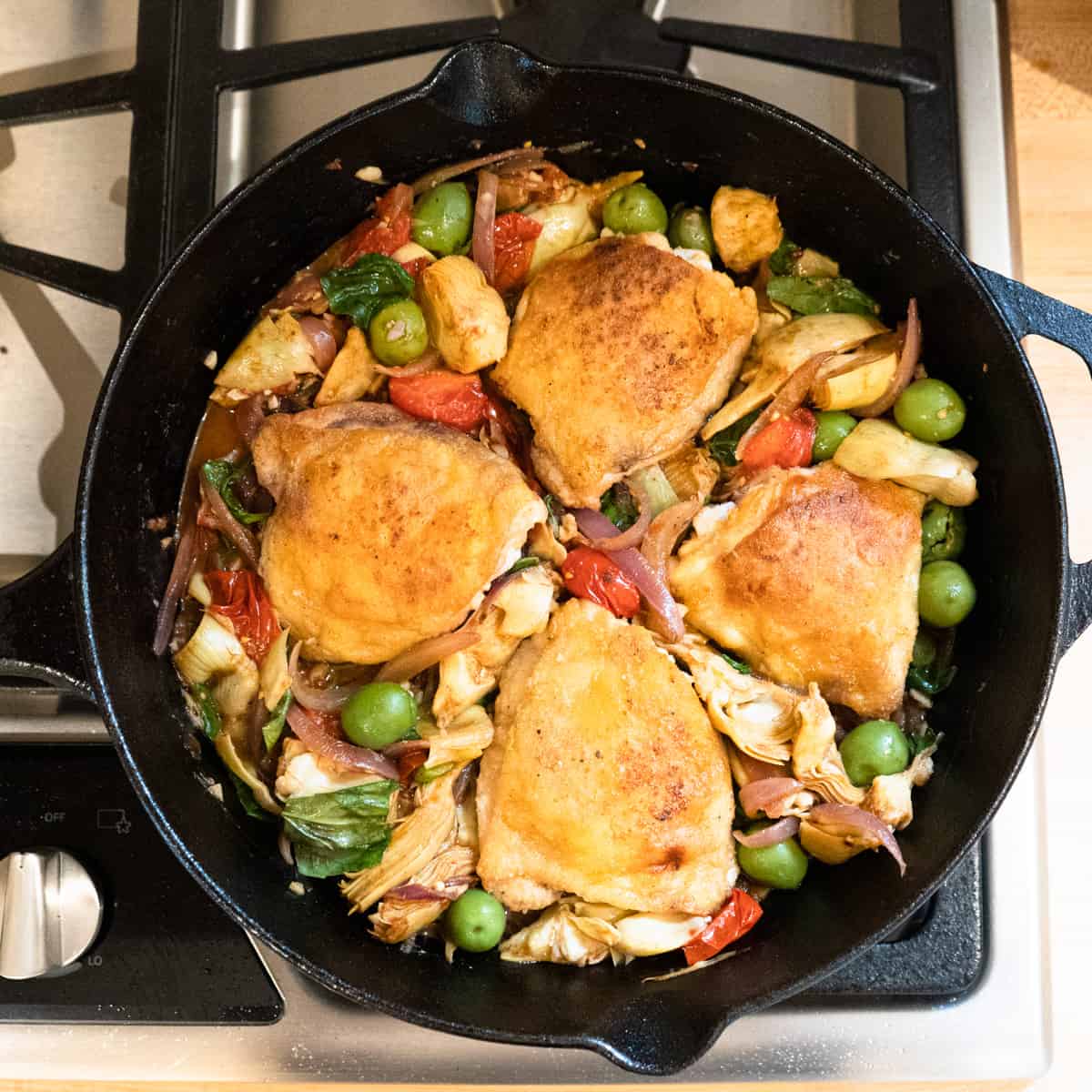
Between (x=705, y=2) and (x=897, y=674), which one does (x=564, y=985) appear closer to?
(x=897, y=674)

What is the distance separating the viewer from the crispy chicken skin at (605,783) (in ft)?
7.22

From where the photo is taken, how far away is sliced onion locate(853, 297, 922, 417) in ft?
7.69

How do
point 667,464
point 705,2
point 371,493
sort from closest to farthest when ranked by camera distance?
point 371,493
point 667,464
point 705,2

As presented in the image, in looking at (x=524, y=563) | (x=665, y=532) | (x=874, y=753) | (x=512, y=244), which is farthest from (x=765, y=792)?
(x=512, y=244)

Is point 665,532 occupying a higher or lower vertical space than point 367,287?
lower

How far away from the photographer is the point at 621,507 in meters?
2.41

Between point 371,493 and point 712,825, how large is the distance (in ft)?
3.08

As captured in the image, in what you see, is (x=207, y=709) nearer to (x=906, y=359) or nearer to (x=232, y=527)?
(x=232, y=527)

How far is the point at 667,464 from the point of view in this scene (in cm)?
242

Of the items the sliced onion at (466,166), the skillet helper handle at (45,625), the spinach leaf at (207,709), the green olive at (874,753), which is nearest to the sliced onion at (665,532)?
the green olive at (874,753)

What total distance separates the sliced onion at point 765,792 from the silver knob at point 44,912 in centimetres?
134

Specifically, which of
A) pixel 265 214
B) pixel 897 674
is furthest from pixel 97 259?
pixel 897 674

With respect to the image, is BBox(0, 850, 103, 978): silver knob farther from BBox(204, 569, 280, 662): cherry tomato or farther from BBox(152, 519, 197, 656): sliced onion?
BBox(204, 569, 280, 662): cherry tomato

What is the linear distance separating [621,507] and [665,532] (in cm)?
13
